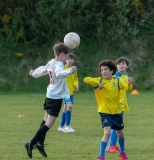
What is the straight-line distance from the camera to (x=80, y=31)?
82.0ft

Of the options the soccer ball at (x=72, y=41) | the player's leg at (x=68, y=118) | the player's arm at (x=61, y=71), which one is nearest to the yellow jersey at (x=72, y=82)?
the player's leg at (x=68, y=118)

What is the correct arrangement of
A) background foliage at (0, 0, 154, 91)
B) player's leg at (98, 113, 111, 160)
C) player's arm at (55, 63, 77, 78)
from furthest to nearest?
background foliage at (0, 0, 154, 91) < player's arm at (55, 63, 77, 78) < player's leg at (98, 113, 111, 160)

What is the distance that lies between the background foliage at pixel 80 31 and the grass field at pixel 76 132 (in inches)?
241

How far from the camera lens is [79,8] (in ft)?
80.2

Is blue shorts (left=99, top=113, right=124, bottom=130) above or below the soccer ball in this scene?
below

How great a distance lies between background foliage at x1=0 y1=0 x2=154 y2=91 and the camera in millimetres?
23766

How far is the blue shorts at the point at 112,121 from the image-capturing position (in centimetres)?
725

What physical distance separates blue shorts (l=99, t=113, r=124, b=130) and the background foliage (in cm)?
1561

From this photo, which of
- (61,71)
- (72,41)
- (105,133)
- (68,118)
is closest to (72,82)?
(68,118)

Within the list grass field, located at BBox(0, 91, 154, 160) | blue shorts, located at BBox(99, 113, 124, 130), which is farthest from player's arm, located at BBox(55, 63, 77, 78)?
grass field, located at BBox(0, 91, 154, 160)

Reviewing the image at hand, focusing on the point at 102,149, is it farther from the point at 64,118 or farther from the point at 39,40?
the point at 39,40

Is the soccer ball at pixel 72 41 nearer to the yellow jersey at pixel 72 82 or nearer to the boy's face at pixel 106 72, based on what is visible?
the yellow jersey at pixel 72 82

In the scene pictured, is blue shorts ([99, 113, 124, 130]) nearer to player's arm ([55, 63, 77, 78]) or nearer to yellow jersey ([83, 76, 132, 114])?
yellow jersey ([83, 76, 132, 114])

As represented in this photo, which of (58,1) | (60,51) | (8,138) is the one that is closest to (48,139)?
(8,138)
